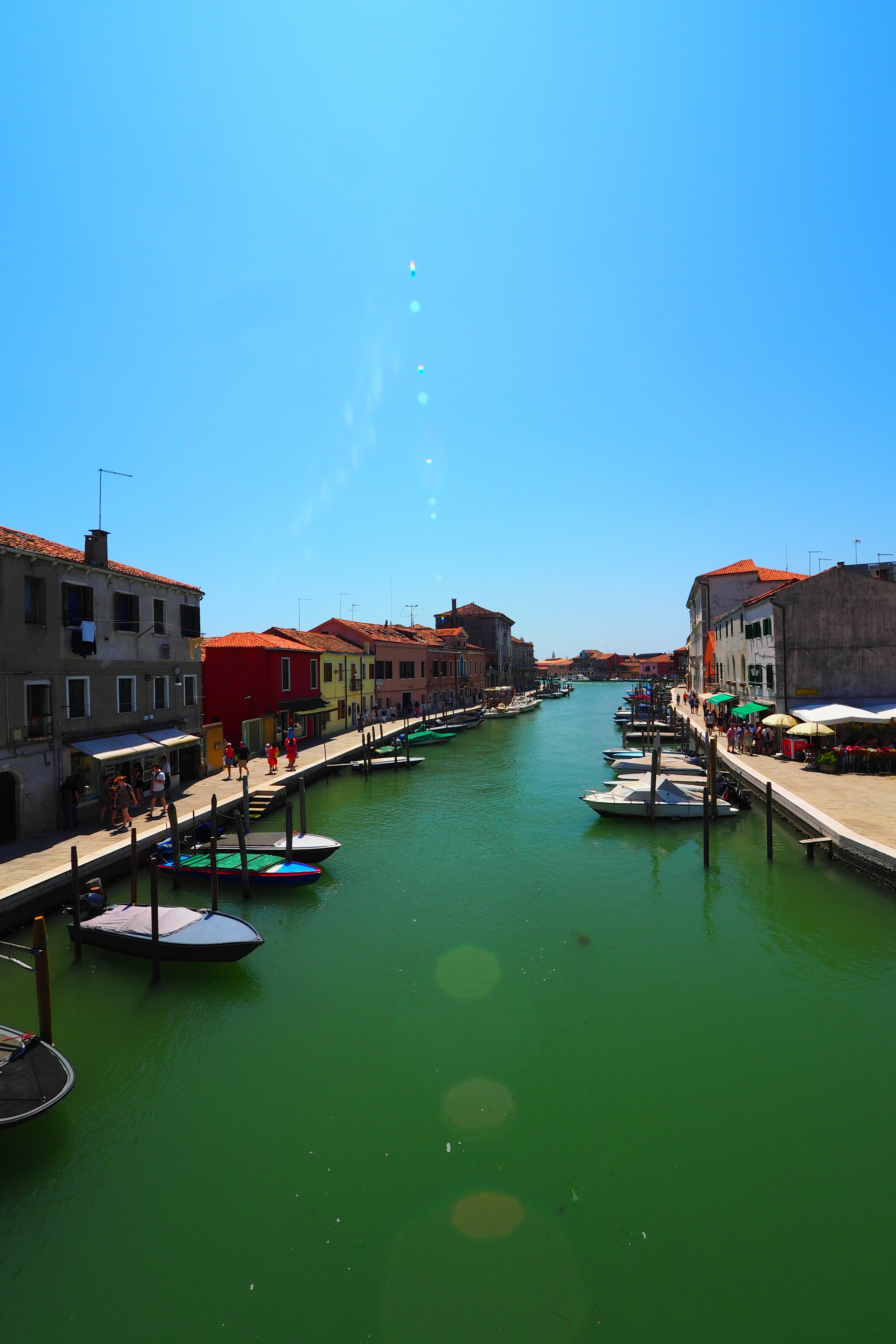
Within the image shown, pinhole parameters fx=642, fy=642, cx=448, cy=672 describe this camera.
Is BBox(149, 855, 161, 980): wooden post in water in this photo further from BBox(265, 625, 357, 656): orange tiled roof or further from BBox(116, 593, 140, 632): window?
BBox(265, 625, 357, 656): orange tiled roof

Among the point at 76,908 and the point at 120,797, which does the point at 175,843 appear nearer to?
the point at 120,797

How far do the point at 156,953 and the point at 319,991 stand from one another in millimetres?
3539

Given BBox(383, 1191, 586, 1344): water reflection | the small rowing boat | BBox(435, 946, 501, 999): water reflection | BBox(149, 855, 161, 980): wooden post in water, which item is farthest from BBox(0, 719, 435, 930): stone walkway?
BBox(383, 1191, 586, 1344): water reflection

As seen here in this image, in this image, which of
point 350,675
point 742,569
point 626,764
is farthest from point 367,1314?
point 742,569

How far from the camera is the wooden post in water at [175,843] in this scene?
1783cm

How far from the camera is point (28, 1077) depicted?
8477 mm

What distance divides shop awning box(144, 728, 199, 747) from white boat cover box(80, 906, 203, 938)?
1002cm

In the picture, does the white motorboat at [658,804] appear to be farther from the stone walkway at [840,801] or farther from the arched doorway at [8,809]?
the arched doorway at [8,809]

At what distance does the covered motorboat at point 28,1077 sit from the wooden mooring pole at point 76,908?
15.0 ft

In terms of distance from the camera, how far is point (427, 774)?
35969mm

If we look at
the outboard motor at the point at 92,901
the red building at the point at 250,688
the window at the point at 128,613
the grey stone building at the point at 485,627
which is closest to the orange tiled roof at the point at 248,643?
the red building at the point at 250,688

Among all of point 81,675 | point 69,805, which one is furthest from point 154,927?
point 81,675

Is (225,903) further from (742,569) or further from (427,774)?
(742,569)

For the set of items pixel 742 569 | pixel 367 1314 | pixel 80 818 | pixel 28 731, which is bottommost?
pixel 367 1314
